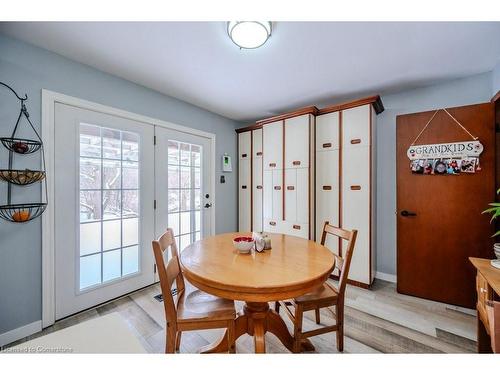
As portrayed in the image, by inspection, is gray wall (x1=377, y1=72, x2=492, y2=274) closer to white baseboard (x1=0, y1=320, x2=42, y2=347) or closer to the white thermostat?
the white thermostat

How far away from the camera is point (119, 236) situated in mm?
2262

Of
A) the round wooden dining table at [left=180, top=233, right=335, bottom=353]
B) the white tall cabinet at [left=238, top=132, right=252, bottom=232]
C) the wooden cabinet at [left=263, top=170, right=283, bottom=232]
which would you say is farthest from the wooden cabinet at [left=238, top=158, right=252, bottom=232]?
the round wooden dining table at [left=180, top=233, right=335, bottom=353]

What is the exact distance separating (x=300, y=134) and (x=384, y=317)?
2136mm

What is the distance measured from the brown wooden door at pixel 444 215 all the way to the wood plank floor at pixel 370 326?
0.80ft

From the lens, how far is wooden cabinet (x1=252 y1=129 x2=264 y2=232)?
11.3 feet

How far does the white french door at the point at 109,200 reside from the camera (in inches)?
74.8

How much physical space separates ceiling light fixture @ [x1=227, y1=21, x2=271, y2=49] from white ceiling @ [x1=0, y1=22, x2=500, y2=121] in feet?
0.30

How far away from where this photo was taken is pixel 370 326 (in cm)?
184

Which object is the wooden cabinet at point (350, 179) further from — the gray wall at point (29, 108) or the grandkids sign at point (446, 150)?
the gray wall at point (29, 108)

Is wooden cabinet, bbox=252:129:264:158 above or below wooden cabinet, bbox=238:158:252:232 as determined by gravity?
above

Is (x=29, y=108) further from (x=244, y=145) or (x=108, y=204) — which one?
(x=244, y=145)

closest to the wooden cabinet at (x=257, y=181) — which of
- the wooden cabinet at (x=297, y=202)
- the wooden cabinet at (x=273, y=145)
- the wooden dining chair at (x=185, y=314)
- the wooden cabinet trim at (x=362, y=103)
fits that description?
the wooden cabinet at (x=273, y=145)
